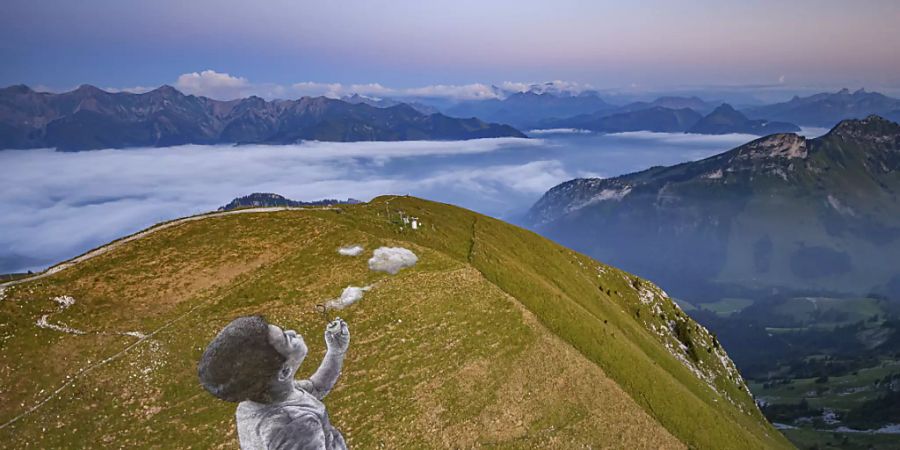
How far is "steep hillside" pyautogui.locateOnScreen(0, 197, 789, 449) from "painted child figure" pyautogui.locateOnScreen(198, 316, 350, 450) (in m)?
28.8

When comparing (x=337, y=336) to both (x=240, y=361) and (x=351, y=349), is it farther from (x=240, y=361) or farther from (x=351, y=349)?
(x=351, y=349)

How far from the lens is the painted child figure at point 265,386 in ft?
18.2

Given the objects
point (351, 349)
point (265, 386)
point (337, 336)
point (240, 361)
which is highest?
point (240, 361)

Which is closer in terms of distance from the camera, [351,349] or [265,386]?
[265,386]

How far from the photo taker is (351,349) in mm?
38188

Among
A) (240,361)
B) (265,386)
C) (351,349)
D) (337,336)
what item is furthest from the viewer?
(351,349)

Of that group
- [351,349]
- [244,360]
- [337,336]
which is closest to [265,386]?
[244,360]

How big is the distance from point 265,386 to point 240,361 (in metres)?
0.53

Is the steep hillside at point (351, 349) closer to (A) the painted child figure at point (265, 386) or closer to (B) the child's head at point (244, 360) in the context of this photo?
(A) the painted child figure at point (265, 386)

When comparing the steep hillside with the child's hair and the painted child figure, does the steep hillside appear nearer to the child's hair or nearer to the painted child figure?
the painted child figure

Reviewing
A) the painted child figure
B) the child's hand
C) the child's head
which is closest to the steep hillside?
the child's hand

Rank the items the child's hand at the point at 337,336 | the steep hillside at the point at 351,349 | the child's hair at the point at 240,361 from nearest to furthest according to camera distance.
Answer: the child's hair at the point at 240,361
the child's hand at the point at 337,336
the steep hillside at the point at 351,349

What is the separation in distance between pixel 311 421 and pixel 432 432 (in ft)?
98.3

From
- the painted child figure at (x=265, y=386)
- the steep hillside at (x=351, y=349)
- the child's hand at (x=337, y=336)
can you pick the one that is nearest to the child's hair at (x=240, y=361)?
the painted child figure at (x=265, y=386)
